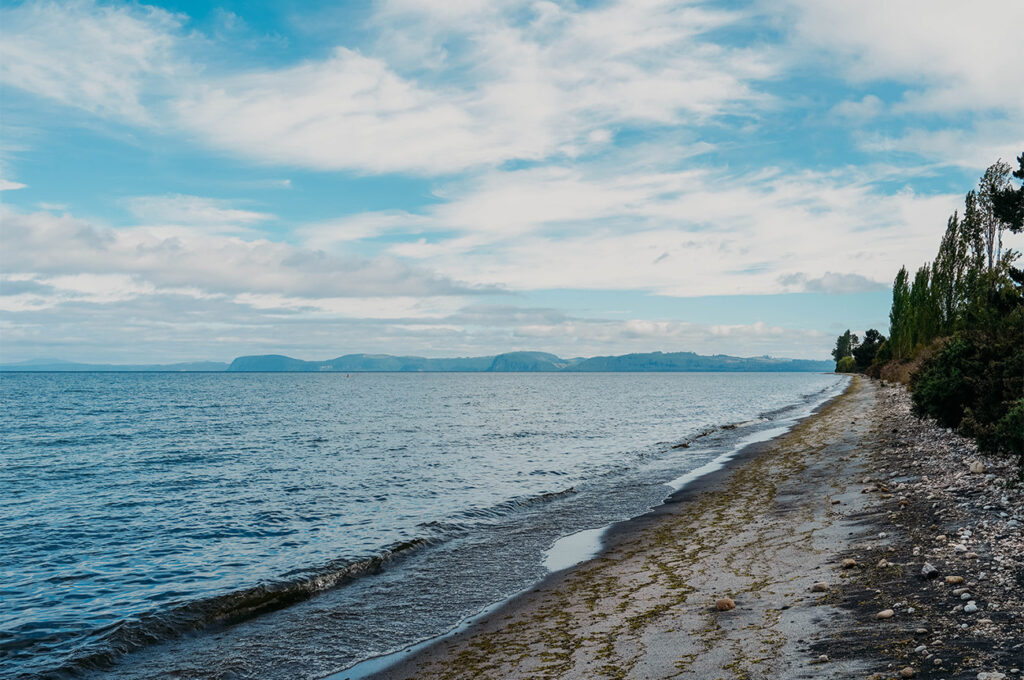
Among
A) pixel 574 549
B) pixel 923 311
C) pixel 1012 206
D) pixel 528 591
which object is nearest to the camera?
pixel 528 591

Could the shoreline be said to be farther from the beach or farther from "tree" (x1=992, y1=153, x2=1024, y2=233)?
"tree" (x1=992, y1=153, x2=1024, y2=233)

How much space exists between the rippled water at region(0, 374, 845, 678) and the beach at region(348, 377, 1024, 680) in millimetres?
2312

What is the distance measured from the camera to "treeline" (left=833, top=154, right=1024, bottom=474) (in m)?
18.8

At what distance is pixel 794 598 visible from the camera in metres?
10.4

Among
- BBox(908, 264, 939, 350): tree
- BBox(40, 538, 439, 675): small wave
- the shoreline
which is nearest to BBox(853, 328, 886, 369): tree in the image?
BBox(908, 264, 939, 350): tree

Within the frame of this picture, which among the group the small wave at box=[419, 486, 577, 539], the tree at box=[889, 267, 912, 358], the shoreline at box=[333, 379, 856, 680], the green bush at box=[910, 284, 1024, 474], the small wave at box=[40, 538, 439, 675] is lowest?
the small wave at box=[419, 486, 577, 539]

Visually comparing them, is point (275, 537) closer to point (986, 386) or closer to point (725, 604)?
point (725, 604)

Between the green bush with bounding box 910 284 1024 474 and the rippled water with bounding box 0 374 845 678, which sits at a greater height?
the green bush with bounding box 910 284 1024 474

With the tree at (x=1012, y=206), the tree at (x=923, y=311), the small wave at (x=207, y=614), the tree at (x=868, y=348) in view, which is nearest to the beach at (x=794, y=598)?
the small wave at (x=207, y=614)

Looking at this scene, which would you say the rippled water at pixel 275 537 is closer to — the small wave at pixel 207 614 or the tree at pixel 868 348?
the small wave at pixel 207 614

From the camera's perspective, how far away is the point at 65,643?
484 inches

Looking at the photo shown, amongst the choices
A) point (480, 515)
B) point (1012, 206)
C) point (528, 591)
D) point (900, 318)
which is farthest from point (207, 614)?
point (900, 318)

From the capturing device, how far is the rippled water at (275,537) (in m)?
12.3

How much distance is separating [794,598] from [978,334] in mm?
20068
